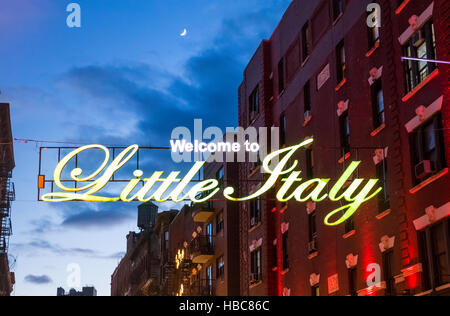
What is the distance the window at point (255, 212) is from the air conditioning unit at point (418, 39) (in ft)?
63.1

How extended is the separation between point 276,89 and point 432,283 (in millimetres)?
20522

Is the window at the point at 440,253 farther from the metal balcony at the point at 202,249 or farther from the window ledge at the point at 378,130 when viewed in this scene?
the metal balcony at the point at 202,249

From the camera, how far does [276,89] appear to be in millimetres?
43344

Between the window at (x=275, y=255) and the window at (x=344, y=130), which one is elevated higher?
the window at (x=344, y=130)

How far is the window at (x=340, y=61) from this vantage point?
34.0 meters

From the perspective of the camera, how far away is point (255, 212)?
4569 cm

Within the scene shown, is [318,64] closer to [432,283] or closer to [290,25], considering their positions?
[290,25]

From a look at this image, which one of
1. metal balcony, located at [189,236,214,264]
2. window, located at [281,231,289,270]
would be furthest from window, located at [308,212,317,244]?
metal balcony, located at [189,236,214,264]

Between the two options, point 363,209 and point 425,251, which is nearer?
point 425,251

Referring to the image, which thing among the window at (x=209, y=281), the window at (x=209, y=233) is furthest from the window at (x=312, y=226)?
the window at (x=209, y=233)

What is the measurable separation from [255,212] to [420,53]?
67.5 feet

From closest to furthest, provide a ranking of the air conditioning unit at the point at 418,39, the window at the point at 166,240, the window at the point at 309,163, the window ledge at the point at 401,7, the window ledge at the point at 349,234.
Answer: the air conditioning unit at the point at 418,39, the window ledge at the point at 401,7, the window ledge at the point at 349,234, the window at the point at 309,163, the window at the point at 166,240
